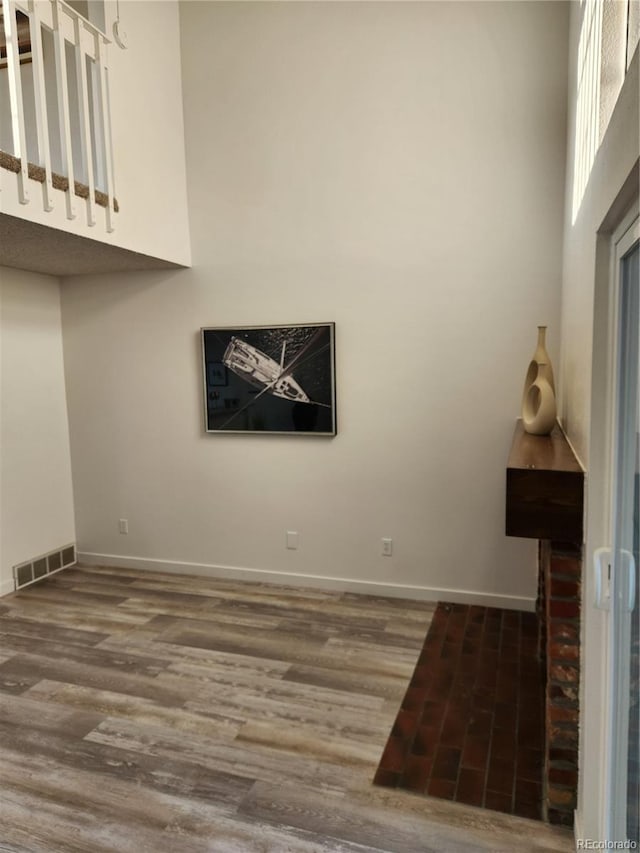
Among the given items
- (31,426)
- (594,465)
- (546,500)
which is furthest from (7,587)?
(594,465)

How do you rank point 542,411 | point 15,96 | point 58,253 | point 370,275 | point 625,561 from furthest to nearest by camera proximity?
point 370,275 < point 58,253 < point 15,96 < point 542,411 < point 625,561

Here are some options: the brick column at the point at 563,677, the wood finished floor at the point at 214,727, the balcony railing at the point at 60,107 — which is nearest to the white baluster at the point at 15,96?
the balcony railing at the point at 60,107

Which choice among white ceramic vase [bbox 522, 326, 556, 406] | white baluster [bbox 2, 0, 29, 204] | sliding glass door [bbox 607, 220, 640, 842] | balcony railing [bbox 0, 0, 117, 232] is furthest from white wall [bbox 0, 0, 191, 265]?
sliding glass door [bbox 607, 220, 640, 842]

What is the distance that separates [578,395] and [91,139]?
2.96m

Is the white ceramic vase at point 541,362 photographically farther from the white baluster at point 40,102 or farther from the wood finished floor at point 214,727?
the white baluster at point 40,102

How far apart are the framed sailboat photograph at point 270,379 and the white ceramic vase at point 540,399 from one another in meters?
1.37

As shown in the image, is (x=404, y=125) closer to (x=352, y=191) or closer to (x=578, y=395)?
(x=352, y=191)

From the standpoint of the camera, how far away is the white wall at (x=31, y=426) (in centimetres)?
404

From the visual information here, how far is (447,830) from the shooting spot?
192 cm

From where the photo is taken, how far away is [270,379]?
12.9ft

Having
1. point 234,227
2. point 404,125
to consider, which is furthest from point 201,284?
point 404,125

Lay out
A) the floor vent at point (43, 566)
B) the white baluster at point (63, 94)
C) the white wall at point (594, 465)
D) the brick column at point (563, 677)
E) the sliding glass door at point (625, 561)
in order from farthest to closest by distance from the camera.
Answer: the floor vent at point (43, 566) < the white baluster at point (63, 94) < the brick column at point (563, 677) < the white wall at point (594, 465) < the sliding glass door at point (625, 561)

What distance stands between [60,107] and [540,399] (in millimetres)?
2745

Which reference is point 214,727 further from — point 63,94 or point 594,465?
point 63,94
